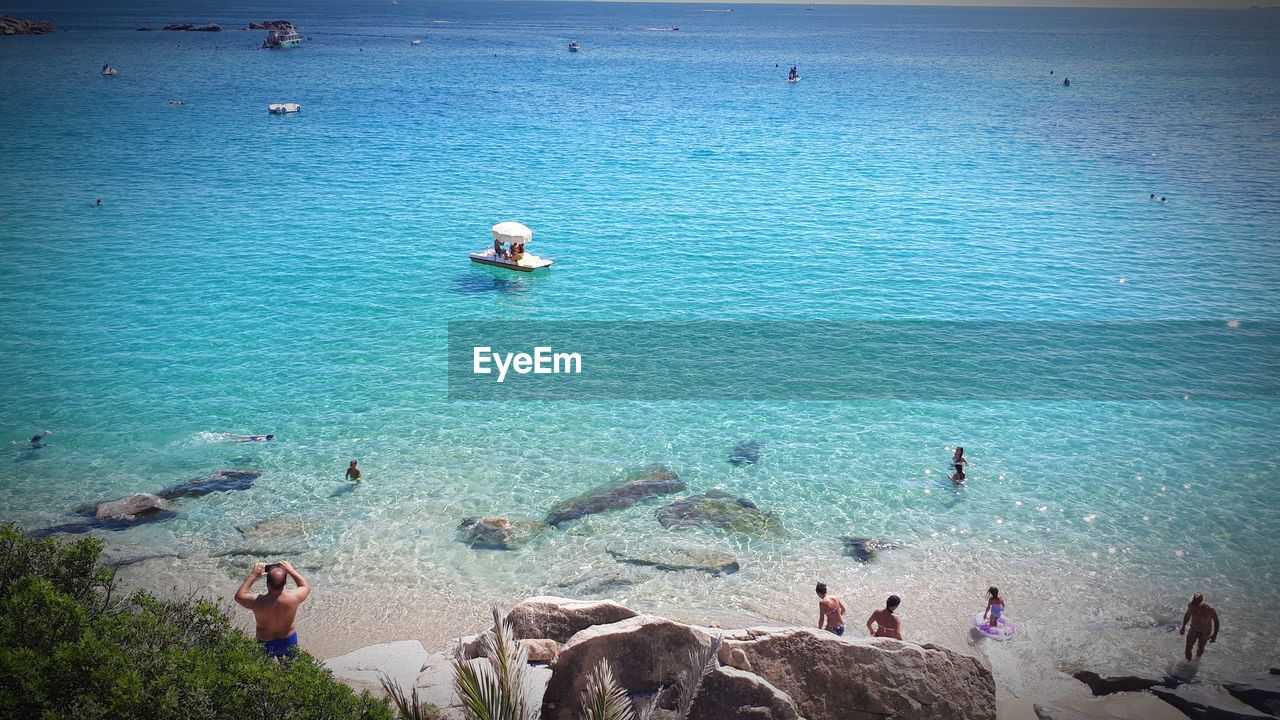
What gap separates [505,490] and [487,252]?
→ 18.7 meters

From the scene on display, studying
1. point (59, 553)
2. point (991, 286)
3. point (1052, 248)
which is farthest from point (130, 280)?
point (1052, 248)

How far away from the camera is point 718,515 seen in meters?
19.0

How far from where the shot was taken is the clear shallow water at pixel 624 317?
1702 cm

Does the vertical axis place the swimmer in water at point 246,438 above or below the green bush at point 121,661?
below

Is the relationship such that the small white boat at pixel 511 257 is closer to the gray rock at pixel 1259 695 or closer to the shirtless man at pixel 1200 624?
the shirtless man at pixel 1200 624

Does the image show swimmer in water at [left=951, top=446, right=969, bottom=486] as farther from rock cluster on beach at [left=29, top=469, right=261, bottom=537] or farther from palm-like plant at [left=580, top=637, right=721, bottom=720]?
rock cluster on beach at [left=29, top=469, right=261, bottom=537]

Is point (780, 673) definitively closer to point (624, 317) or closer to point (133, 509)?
point (133, 509)

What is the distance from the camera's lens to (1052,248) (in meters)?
40.7

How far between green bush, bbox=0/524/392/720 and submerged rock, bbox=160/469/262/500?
29.7 feet

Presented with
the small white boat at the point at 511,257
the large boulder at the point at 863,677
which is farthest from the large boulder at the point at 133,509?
the small white boat at the point at 511,257

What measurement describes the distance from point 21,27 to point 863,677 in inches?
6912

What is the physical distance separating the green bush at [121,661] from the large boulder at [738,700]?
12.3 ft

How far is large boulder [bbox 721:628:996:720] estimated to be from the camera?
437 inches

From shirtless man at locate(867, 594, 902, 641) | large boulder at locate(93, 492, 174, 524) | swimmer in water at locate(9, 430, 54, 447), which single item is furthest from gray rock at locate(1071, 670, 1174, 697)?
swimmer in water at locate(9, 430, 54, 447)
